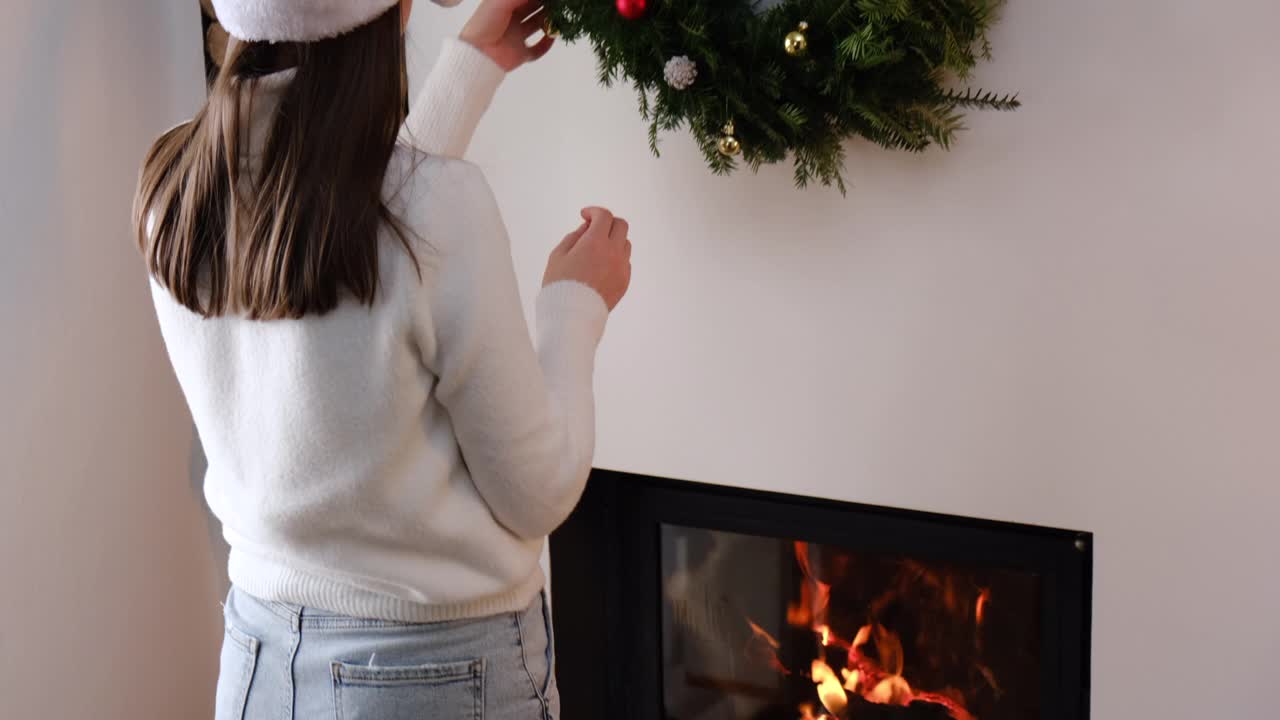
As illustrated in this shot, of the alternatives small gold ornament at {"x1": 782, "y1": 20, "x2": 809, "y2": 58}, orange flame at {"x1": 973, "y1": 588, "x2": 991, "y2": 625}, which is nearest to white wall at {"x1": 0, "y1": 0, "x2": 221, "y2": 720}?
small gold ornament at {"x1": 782, "y1": 20, "x2": 809, "y2": 58}

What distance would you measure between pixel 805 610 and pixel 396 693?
2.94 ft

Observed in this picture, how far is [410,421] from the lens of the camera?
788 mm

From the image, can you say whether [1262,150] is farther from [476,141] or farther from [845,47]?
[476,141]

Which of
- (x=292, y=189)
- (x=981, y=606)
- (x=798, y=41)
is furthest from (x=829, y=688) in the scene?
(x=292, y=189)

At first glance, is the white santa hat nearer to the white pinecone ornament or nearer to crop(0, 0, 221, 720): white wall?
the white pinecone ornament

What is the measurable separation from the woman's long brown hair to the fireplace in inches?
35.2

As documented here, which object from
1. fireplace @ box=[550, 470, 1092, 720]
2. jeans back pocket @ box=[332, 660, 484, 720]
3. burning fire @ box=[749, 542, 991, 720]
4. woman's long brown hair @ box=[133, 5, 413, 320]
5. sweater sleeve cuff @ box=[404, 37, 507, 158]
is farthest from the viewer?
burning fire @ box=[749, 542, 991, 720]

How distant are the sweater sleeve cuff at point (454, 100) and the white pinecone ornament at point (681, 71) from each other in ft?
0.65

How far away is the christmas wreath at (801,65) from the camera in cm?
116

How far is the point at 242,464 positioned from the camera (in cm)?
84

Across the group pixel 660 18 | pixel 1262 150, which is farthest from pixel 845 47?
pixel 1262 150

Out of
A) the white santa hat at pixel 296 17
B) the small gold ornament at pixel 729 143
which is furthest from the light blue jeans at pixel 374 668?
the small gold ornament at pixel 729 143

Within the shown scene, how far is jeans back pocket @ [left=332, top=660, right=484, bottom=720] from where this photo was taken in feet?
2.72

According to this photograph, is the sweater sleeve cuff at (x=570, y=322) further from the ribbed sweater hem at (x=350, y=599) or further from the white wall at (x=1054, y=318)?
the white wall at (x=1054, y=318)
